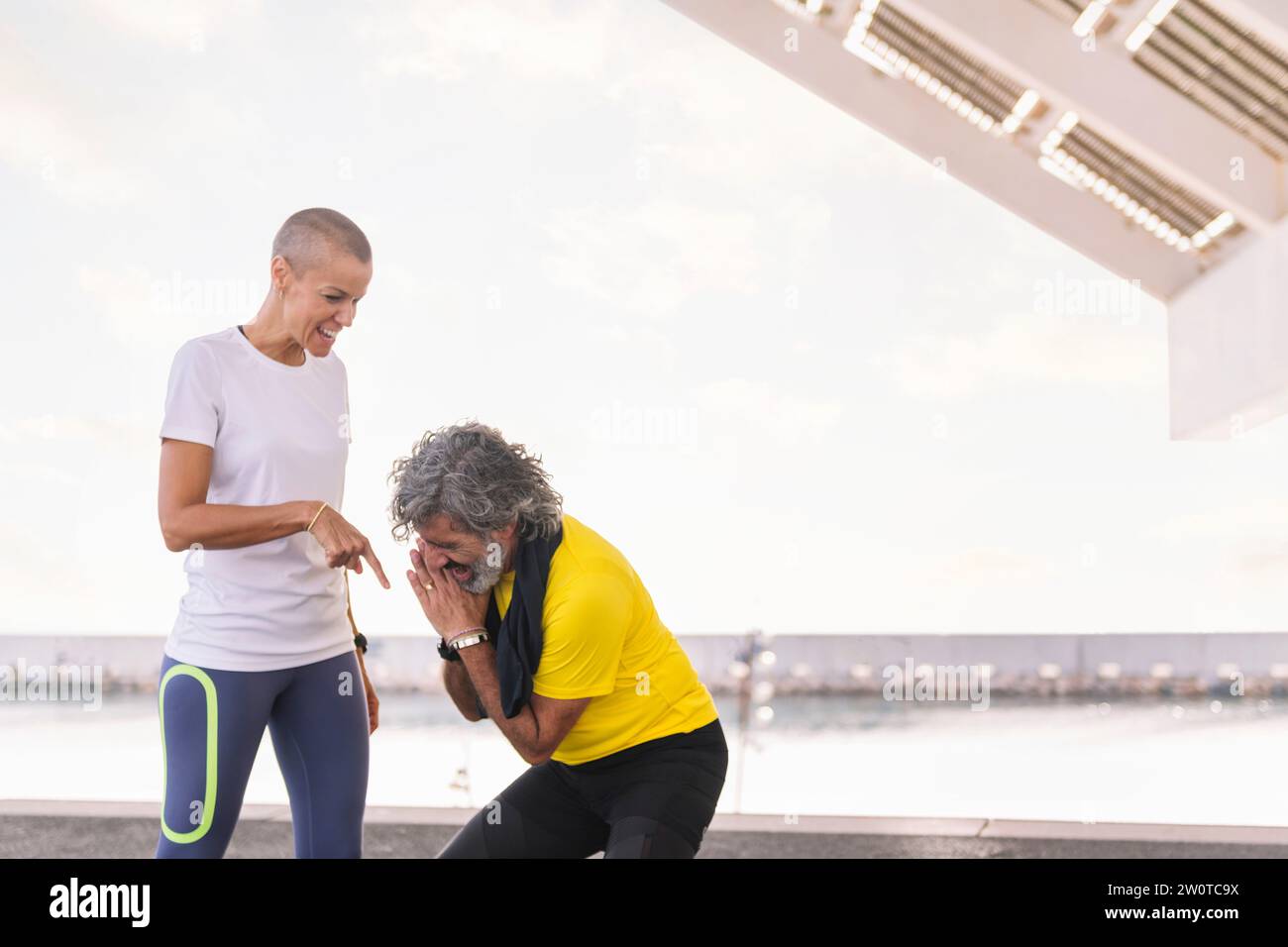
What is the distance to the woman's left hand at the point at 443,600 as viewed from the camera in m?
1.81

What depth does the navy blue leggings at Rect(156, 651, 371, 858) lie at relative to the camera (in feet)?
5.49

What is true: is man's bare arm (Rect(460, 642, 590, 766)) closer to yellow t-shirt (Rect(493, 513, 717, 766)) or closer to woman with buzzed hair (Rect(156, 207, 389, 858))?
yellow t-shirt (Rect(493, 513, 717, 766))

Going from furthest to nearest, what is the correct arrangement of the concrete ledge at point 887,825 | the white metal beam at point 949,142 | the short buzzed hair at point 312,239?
the white metal beam at point 949,142 < the concrete ledge at point 887,825 < the short buzzed hair at point 312,239

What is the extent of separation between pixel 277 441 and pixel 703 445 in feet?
72.5

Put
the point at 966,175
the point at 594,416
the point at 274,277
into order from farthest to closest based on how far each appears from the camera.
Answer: the point at 966,175
the point at 594,416
the point at 274,277

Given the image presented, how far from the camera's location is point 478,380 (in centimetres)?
2252

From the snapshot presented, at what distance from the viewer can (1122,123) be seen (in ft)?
15.7

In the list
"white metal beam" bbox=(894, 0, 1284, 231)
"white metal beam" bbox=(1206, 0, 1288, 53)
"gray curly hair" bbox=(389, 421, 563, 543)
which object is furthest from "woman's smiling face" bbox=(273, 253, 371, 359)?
"white metal beam" bbox=(894, 0, 1284, 231)

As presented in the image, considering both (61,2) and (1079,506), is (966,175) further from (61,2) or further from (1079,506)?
(1079,506)

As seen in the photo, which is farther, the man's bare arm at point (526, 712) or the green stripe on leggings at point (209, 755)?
the man's bare arm at point (526, 712)

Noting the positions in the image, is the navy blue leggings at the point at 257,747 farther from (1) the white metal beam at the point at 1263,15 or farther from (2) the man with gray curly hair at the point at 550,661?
(1) the white metal beam at the point at 1263,15

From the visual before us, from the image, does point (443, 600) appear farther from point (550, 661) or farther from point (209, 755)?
point (209, 755)

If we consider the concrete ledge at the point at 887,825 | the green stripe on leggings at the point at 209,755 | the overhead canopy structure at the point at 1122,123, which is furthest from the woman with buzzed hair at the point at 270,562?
the overhead canopy structure at the point at 1122,123
